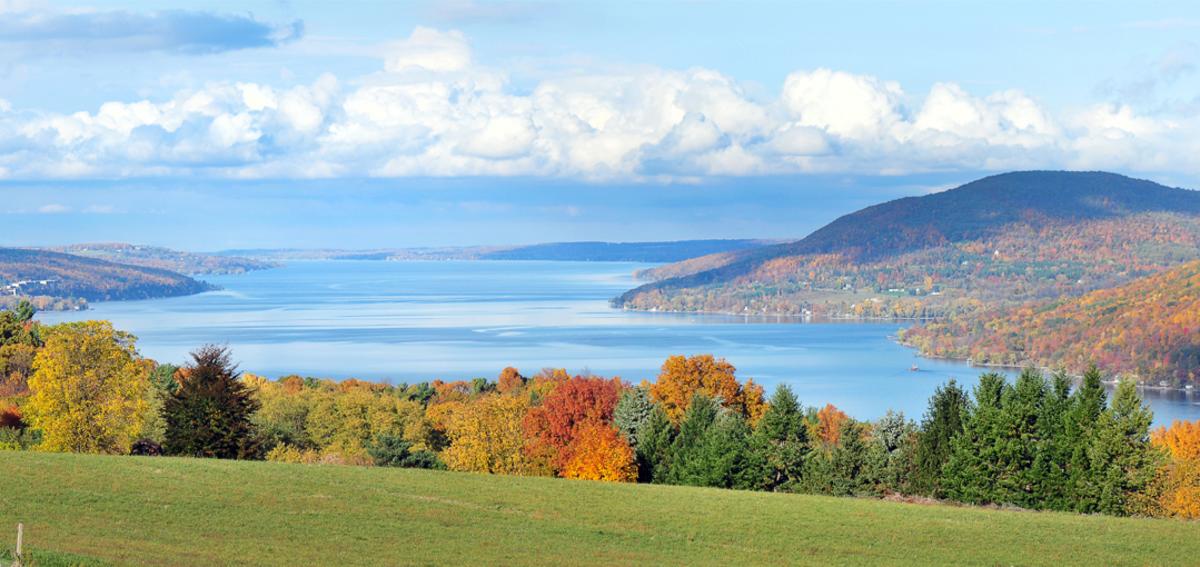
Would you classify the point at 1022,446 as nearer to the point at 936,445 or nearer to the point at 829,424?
the point at 936,445

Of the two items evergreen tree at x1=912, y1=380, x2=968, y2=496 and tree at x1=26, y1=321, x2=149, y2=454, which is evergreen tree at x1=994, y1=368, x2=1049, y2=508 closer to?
evergreen tree at x1=912, y1=380, x2=968, y2=496

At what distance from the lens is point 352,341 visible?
16575 cm

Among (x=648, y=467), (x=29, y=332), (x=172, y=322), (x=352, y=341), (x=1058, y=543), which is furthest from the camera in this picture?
(x=172, y=322)

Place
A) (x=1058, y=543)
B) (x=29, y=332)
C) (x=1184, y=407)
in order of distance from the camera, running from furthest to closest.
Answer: (x=1184, y=407) < (x=29, y=332) < (x=1058, y=543)

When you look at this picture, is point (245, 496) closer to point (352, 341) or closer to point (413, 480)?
point (413, 480)

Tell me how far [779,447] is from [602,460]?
18.1ft

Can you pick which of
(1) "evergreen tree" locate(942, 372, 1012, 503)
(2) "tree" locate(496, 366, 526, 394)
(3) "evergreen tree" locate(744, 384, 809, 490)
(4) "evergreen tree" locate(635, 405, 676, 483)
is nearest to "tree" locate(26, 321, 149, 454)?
(4) "evergreen tree" locate(635, 405, 676, 483)

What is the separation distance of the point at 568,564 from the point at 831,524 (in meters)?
7.83

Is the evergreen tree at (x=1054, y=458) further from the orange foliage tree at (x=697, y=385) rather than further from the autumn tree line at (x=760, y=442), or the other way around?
the orange foliage tree at (x=697, y=385)

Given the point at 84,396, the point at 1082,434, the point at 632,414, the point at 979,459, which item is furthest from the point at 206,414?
the point at 1082,434

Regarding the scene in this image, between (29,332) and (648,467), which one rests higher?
(29,332)

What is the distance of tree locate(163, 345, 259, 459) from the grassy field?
23.5 ft

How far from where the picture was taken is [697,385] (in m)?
57.3

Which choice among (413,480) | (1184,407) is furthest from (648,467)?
(1184,407)
